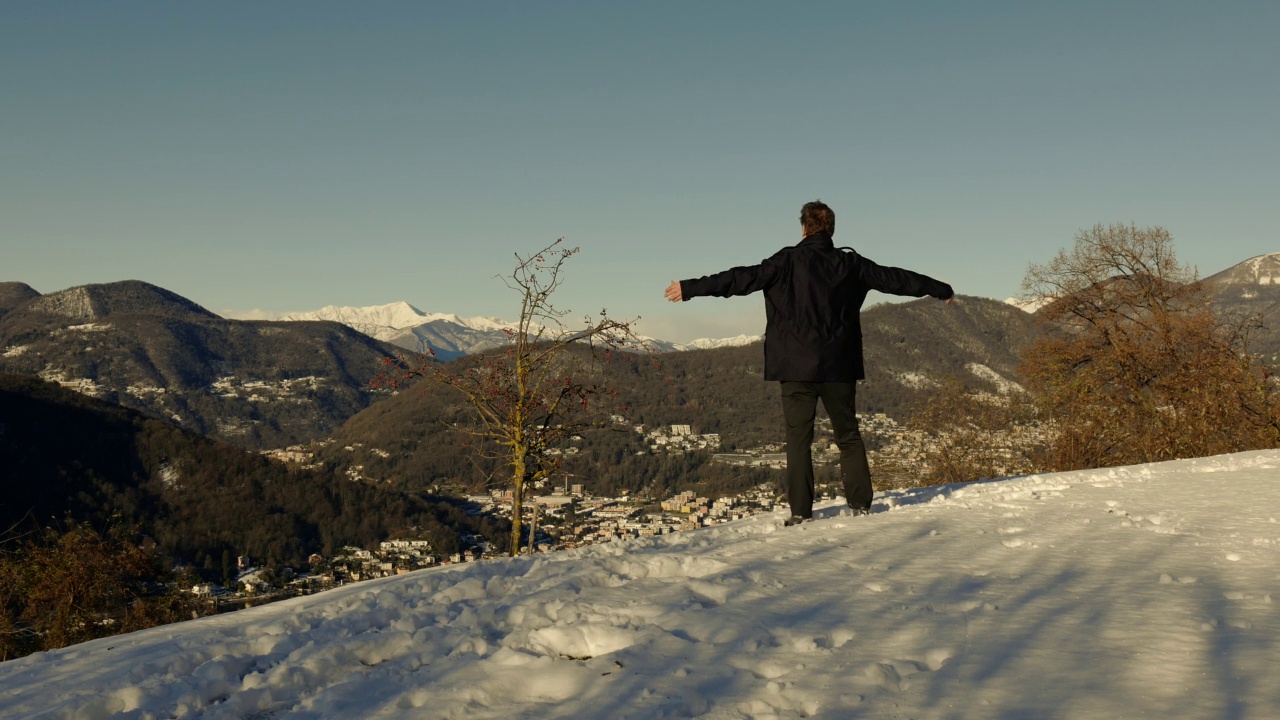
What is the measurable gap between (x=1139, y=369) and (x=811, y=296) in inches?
859

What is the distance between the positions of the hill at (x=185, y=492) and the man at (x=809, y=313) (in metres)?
69.6

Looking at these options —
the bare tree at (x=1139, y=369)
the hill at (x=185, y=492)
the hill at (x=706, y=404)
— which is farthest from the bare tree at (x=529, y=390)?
the hill at (x=706, y=404)

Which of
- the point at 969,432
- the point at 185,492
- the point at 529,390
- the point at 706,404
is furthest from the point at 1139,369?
the point at 706,404

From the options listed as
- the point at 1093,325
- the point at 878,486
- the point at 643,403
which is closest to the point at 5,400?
the point at 643,403

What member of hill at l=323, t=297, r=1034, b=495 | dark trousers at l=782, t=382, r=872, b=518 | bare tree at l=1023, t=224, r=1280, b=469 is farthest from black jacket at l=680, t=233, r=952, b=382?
hill at l=323, t=297, r=1034, b=495

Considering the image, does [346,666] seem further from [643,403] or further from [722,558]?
[643,403]

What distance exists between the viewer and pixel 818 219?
6922mm

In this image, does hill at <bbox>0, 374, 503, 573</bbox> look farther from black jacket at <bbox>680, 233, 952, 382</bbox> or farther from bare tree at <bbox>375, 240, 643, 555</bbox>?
black jacket at <bbox>680, 233, 952, 382</bbox>

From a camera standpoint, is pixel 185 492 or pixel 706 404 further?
pixel 706 404

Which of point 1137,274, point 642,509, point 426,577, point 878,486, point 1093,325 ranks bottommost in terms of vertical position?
point 642,509

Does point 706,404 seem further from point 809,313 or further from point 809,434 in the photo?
point 809,313

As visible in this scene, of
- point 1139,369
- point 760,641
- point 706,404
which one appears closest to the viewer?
point 760,641

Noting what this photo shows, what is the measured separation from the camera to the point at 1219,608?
11.6 feet

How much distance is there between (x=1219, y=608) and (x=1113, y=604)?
428 millimetres
